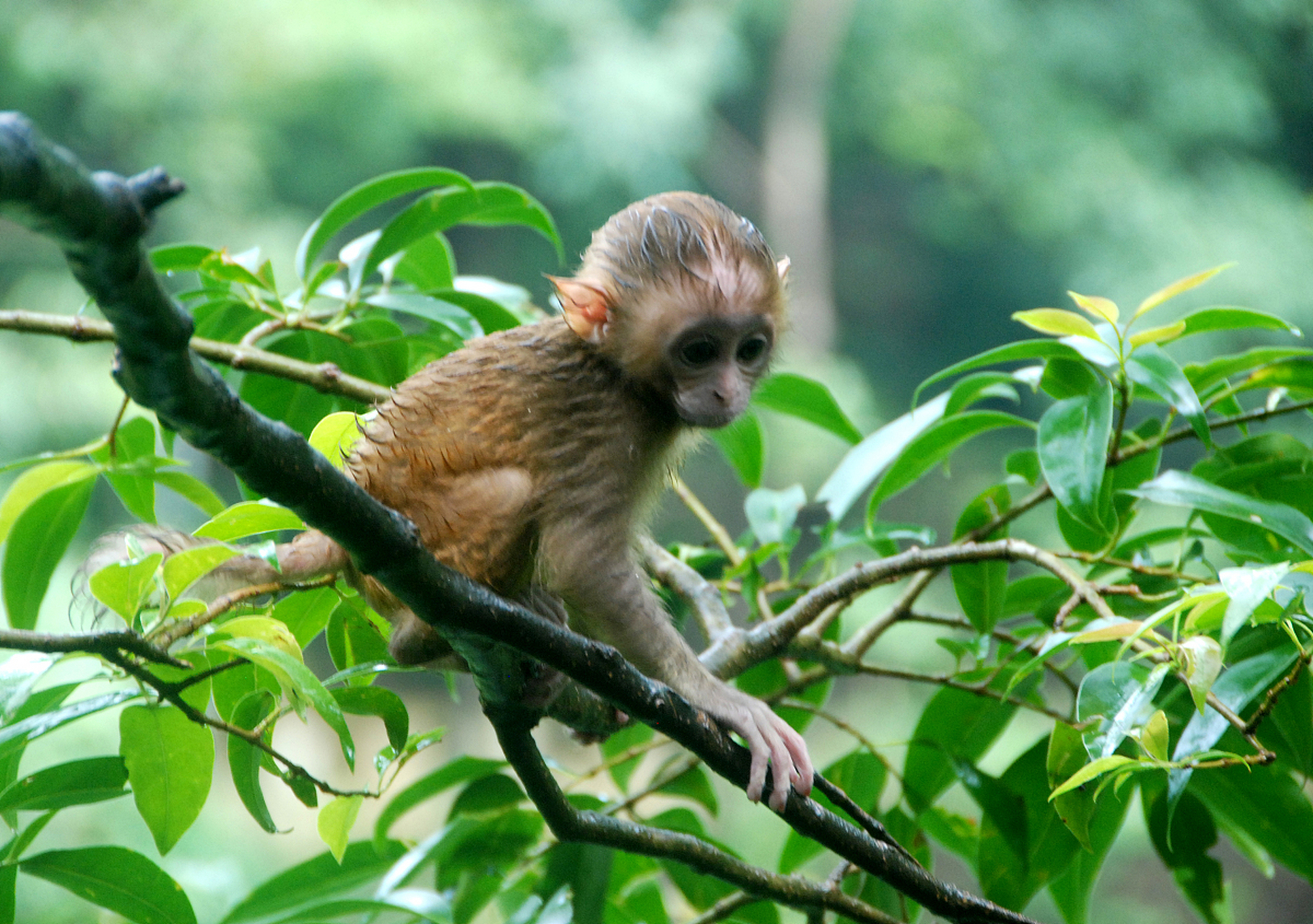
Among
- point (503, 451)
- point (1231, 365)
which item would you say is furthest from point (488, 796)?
point (1231, 365)

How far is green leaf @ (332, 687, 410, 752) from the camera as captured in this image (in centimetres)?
71

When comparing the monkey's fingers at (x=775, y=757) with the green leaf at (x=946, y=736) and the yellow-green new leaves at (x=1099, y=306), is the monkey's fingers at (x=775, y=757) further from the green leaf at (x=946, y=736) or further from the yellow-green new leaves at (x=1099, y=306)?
the yellow-green new leaves at (x=1099, y=306)

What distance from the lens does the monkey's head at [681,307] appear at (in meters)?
0.94

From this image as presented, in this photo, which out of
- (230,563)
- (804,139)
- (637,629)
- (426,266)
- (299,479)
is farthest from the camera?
(804,139)

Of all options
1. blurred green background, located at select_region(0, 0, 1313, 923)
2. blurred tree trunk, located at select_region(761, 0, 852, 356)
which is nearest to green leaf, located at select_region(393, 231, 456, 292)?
blurred green background, located at select_region(0, 0, 1313, 923)

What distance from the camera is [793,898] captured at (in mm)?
786

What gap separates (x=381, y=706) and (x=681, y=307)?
0.43 m

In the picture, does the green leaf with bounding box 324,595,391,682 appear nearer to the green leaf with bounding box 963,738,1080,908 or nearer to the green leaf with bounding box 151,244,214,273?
the green leaf with bounding box 151,244,214,273

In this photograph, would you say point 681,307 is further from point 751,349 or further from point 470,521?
point 470,521

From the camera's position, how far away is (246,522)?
25.1 inches

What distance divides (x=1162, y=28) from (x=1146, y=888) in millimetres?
3538

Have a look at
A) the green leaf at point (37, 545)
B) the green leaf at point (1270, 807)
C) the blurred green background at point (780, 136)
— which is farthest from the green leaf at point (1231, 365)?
the blurred green background at point (780, 136)

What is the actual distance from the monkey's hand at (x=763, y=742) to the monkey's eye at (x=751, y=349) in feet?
1.01

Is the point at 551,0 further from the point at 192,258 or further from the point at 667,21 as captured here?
the point at 192,258
